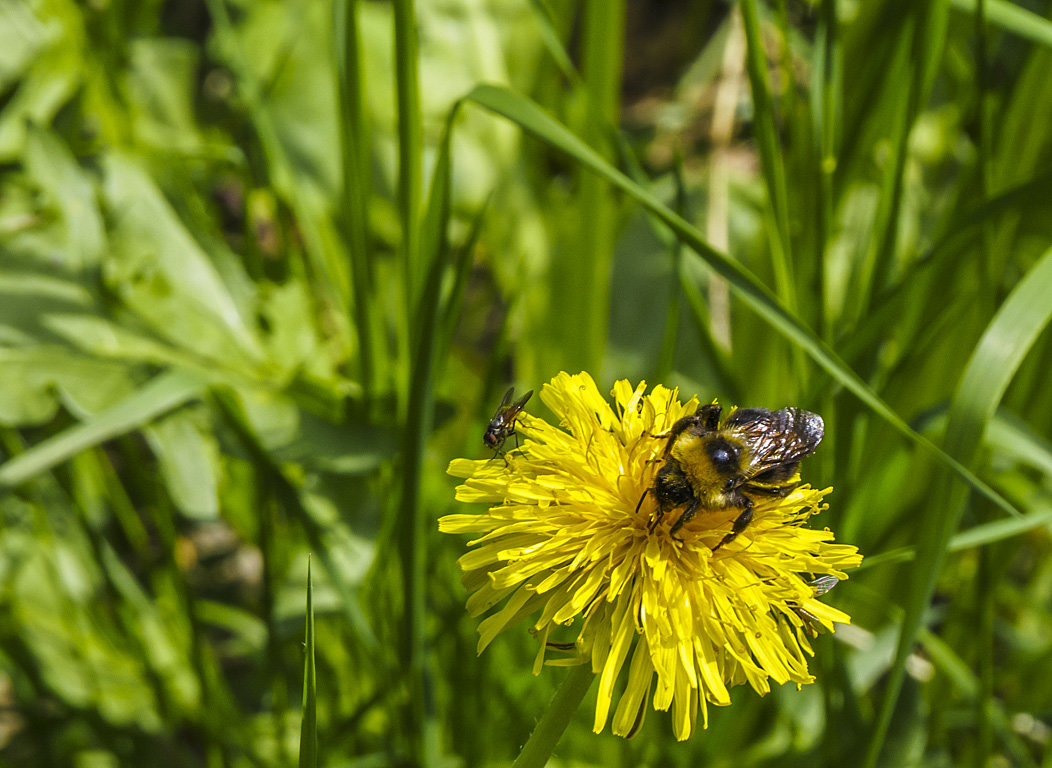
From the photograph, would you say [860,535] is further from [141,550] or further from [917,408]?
[141,550]

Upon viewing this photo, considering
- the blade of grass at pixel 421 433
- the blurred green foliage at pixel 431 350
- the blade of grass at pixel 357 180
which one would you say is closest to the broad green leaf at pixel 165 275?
the blurred green foliage at pixel 431 350

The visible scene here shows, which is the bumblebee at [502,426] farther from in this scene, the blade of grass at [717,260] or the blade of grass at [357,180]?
the blade of grass at [357,180]

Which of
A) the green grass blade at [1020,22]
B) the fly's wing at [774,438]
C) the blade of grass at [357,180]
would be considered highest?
the blade of grass at [357,180]

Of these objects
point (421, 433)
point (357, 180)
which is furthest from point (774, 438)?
point (357, 180)

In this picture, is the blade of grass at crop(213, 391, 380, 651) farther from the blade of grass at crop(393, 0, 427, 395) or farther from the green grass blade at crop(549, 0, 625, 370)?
the green grass blade at crop(549, 0, 625, 370)

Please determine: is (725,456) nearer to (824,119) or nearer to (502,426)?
(502,426)

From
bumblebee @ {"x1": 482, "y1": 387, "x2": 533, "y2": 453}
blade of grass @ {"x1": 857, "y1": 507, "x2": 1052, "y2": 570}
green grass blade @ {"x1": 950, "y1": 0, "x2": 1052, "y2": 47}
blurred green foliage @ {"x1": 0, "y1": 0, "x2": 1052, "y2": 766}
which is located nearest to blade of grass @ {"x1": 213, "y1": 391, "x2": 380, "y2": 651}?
blurred green foliage @ {"x1": 0, "y1": 0, "x2": 1052, "y2": 766}
